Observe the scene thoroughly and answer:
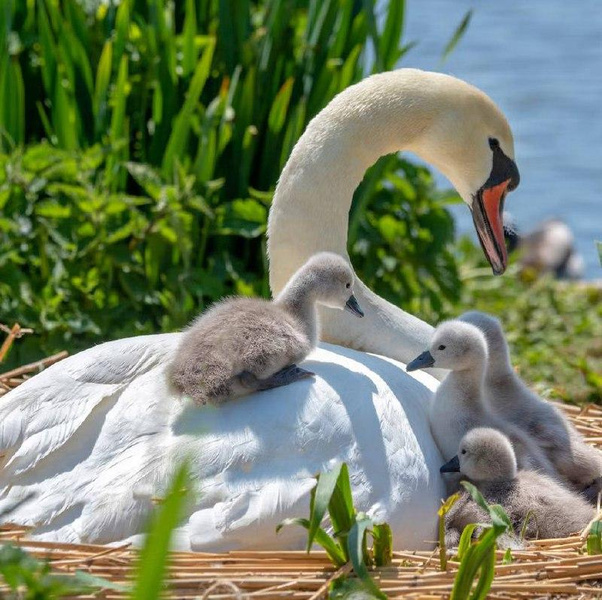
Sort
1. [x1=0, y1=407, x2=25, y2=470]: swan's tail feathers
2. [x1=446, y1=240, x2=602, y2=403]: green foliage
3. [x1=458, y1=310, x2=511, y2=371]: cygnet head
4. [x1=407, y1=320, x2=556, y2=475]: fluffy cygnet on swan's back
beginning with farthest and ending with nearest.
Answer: [x1=446, y1=240, x2=602, y2=403]: green foliage → [x1=458, y1=310, x2=511, y2=371]: cygnet head → [x1=407, y1=320, x2=556, y2=475]: fluffy cygnet on swan's back → [x1=0, y1=407, x2=25, y2=470]: swan's tail feathers

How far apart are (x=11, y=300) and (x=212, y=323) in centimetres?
221

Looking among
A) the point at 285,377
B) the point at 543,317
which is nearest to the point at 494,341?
the point at 285,377

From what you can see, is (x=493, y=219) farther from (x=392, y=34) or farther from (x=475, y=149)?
(x=392, y=34)

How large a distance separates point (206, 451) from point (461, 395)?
2.90 ft

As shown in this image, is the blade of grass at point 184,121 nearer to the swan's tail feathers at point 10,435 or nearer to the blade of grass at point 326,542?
the swan's tail feathers at point 10,435

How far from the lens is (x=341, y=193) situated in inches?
185

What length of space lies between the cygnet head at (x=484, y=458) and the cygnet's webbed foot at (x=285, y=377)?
0.47 metres

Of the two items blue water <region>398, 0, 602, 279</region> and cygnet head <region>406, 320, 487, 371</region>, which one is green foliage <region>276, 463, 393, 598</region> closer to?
cygnet head <region>406, 320, 487, 371</region>

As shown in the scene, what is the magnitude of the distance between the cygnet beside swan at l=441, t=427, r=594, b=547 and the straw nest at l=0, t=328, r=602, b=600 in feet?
0.84

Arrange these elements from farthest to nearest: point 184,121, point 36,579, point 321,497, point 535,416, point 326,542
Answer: point 184,121, point 535,416, point 326,542, point 321,497, point 36,579

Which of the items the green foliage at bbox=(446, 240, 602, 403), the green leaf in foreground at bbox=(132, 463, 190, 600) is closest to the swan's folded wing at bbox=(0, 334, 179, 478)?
the green leaf in foreground at bbox=(132, 463, 190, 600)

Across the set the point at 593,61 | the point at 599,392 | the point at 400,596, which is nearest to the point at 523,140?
the point at 593,61

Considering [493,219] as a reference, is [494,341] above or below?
below

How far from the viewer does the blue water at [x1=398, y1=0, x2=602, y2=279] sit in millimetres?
13750
